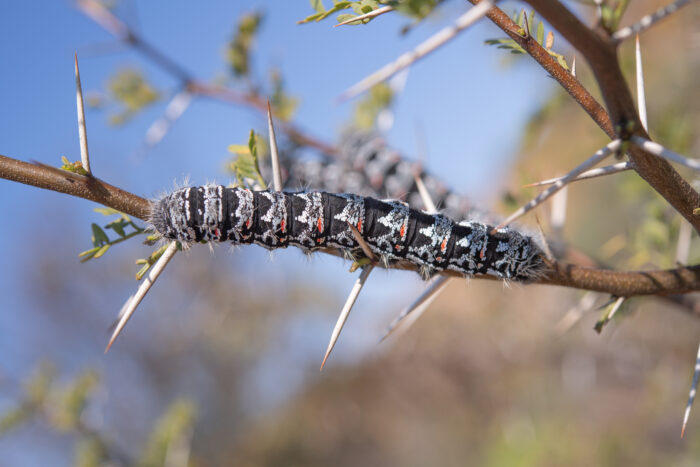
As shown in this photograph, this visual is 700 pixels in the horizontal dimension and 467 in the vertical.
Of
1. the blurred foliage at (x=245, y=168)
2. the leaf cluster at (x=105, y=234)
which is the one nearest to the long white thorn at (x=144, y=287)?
the leaf cluster at (x=105, y=234)

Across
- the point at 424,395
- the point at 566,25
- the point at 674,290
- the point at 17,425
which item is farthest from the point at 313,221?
the point at 424,395

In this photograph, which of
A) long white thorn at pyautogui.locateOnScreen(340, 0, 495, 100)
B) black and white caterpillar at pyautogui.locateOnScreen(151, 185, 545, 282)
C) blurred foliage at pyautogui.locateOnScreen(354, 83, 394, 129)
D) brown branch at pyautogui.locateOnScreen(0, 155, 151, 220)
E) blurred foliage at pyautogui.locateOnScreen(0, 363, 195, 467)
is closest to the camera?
long white thorn at pyautogui.locateOnScreen(340, 0, 495, 100)

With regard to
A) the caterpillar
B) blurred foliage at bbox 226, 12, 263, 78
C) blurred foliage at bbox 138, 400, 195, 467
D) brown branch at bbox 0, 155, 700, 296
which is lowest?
blurred foliage at bbox 138, 400, 195, 467

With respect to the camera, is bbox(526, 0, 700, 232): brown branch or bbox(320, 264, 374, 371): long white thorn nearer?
bbox(526, 0, 700, 232): brown branch

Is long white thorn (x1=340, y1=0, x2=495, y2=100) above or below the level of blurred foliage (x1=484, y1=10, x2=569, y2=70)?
above

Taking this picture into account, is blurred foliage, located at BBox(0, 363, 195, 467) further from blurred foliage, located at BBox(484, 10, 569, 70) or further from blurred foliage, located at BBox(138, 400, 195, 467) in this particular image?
blurred foliage, located at BBox(484, 10, 569, 70)

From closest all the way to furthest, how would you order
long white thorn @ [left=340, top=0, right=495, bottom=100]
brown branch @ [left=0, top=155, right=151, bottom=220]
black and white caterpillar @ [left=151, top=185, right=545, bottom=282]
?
1. long white thorn @ [left=340, top=0, right=495, bottom=100]
2. brown branch @ [left=0, top=155, right=151, bottom=220]
3. black and white caterpillar @ [left=151, top=185, right=545, bottom=282]

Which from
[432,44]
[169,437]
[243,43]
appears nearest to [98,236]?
[432,44]

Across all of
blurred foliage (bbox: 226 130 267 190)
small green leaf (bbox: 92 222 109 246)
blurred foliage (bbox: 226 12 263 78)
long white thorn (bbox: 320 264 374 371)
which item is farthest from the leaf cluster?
blurred foliage (bbox: 226 12 263 78)
